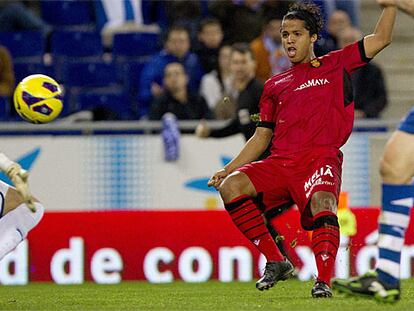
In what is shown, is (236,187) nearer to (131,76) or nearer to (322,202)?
(322,202)

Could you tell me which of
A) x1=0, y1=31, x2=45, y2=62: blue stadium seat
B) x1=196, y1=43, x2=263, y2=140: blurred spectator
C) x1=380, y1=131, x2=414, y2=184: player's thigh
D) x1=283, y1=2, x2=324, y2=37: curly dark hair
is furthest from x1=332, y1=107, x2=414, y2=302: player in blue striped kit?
x1=0, y1=31, x2=45, y2=62: blue stadium seat

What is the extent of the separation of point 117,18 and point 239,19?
1.51m

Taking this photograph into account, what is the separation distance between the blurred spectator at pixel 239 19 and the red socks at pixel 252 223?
705cm

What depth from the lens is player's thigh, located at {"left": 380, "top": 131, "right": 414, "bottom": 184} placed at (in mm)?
6676

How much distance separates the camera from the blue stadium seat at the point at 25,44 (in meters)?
14.7

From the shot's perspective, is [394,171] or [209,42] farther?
[209,42]

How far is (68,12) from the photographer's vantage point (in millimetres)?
15289

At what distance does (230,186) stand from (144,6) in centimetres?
767

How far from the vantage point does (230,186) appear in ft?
26.7

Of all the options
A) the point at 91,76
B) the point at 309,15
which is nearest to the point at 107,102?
the point at 91,76

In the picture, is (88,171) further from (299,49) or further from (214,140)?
(299,49)

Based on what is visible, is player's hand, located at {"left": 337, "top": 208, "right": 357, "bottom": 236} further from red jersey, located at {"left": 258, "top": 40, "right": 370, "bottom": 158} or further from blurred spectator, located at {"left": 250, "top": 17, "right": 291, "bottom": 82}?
red jersey, located at {"left": 258, "top": 40, "right": 370, "bottom": 158}

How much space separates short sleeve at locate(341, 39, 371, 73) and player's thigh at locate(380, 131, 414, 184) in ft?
4.85

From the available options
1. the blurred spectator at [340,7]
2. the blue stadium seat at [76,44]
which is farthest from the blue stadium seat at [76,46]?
the blurred spectator at [340,7]
